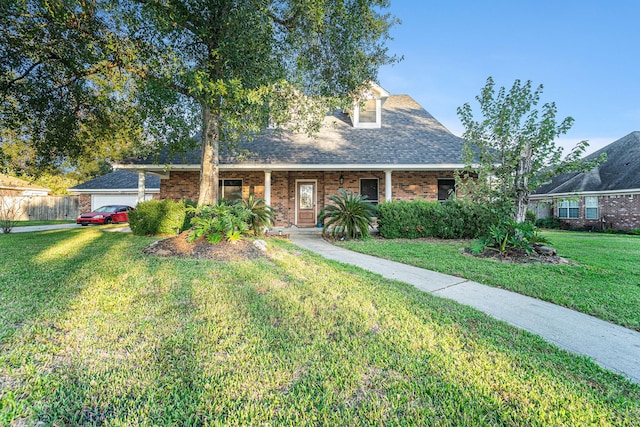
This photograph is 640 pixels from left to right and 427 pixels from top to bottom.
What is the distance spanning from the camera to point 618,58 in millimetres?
12156

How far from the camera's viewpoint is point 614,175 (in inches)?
630

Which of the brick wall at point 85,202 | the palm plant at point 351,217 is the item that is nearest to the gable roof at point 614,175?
the palm plant at point 351,217

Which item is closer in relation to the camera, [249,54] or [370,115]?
[249,54]

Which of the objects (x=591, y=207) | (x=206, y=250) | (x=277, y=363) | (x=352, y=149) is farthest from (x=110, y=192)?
(x=591, y=207)

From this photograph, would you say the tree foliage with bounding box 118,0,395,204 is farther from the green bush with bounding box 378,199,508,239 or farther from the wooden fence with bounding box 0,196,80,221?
the wooden fence with bounding box 0,196,80,221

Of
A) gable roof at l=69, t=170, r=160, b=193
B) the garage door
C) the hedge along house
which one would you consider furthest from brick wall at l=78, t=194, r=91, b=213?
the hedge along house

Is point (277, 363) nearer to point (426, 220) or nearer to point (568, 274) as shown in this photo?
point (568, 274)

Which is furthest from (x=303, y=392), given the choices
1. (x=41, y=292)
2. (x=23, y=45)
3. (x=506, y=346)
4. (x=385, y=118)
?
(x=385, y=118)

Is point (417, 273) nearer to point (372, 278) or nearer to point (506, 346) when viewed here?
point (372, 278)

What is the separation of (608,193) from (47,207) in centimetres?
3490

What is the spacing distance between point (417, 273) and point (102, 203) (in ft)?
73.5

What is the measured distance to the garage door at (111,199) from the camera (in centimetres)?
A: 1974

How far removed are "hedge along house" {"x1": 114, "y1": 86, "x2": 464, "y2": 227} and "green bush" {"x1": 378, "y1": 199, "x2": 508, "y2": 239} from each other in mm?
2173

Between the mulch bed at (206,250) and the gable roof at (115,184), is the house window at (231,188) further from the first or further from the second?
the gable roof at (115,184)
